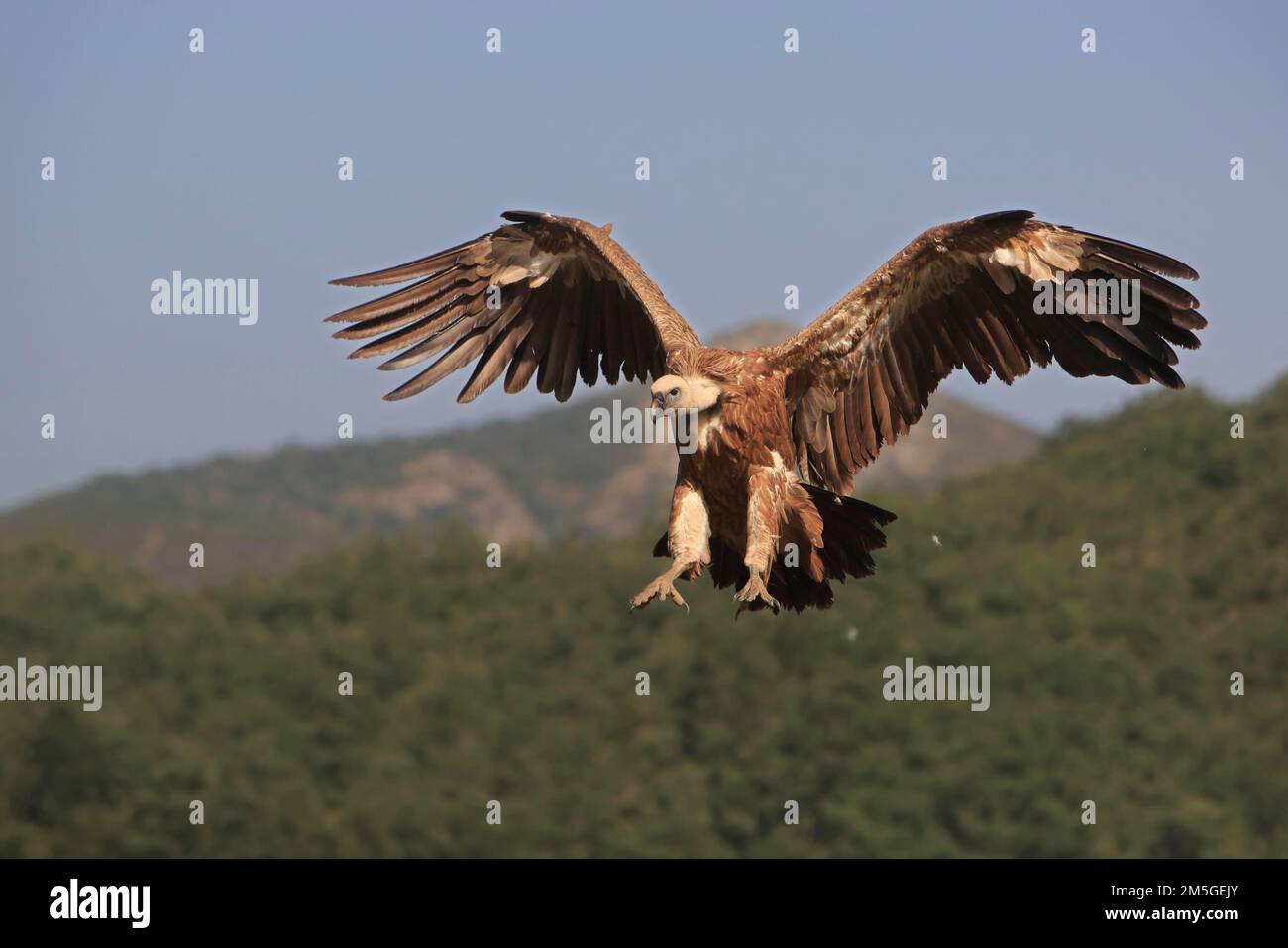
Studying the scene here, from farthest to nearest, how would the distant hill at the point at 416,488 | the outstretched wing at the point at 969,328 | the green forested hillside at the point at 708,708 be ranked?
the distant hill at the point at 416,488 → the green forested hillside at the point at 708,708 → the outstretched wing at the point at 969,328

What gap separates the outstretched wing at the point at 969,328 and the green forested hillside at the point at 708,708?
36.0 meters

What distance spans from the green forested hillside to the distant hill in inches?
1315

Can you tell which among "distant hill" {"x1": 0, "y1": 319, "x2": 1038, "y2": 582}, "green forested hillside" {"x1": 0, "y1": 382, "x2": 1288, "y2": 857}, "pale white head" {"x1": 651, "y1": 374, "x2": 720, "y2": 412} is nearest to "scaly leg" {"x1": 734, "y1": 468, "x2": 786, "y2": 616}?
"pale white head" {"x1": 651, "y1": 374, "x2": 720, "y2": 412}

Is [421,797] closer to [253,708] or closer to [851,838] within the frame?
[253,708]

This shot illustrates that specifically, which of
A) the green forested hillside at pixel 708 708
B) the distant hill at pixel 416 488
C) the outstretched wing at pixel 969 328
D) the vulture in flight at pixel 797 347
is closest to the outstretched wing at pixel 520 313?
the vulture in flight at pixel 797 347

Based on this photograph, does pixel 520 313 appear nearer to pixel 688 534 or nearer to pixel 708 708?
pixel 688 534

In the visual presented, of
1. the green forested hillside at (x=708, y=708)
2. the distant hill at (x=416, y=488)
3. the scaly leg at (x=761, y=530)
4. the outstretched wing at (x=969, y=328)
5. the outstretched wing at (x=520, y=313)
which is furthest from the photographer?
the distant hill at (x=416, y=488)

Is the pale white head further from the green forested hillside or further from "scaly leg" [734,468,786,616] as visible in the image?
the green forested hillside

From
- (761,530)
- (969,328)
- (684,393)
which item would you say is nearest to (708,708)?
(969,328)

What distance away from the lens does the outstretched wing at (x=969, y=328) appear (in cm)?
1003

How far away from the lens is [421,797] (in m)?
50.0

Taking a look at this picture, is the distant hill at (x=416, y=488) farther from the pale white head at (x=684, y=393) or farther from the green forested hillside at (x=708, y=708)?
the pale white head at (x=684, y=393)

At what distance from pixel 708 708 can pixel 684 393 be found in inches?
1647

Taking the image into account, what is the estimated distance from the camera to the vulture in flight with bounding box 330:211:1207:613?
9750mm
